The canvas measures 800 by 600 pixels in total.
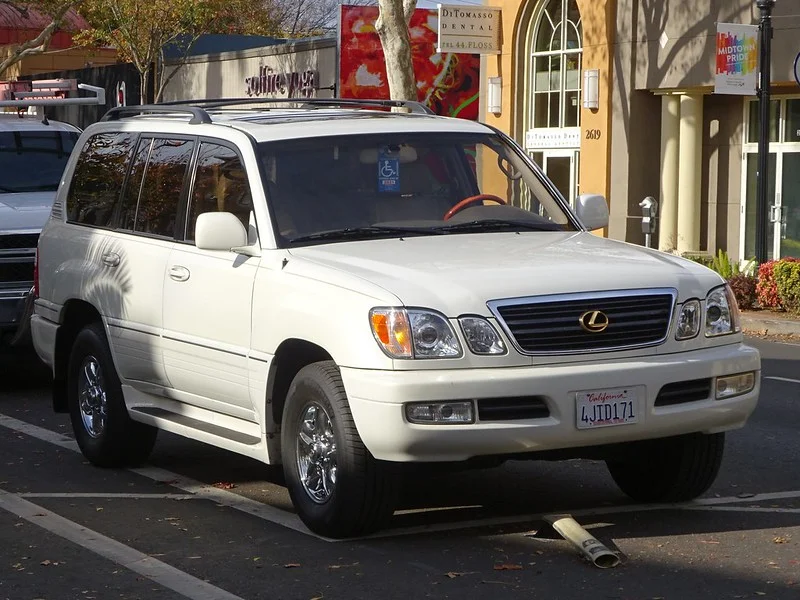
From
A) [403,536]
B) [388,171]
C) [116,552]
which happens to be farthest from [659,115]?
[116,552]

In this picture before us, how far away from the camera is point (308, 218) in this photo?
7.48m

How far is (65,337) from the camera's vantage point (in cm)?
933

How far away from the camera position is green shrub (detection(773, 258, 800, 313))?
59.8 feet

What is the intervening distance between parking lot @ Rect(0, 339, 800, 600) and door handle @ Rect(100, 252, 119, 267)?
3.95 ft

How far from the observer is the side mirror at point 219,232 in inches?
286

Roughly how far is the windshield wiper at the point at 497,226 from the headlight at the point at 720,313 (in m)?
1.18

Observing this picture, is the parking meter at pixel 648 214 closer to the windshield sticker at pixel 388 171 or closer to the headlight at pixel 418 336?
the windshield sticker at pixel 388 171

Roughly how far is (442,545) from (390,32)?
1848cm

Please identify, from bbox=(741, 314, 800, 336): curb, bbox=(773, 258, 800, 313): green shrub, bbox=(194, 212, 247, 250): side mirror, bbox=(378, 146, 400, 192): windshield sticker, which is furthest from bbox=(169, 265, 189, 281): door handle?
bbox=(773, 258, 800, 313): green shrub

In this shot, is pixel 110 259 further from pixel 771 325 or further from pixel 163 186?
pixel 771 325

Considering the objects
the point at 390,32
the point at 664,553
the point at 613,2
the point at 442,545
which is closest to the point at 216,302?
the point at 442,545

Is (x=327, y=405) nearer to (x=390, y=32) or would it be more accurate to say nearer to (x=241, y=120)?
(x=241, y=120)

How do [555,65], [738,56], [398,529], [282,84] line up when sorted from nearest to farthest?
1. [398,529]
2. [738,56]
3. [555,65]
4. [282,84]

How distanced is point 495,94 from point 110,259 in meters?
23.6
